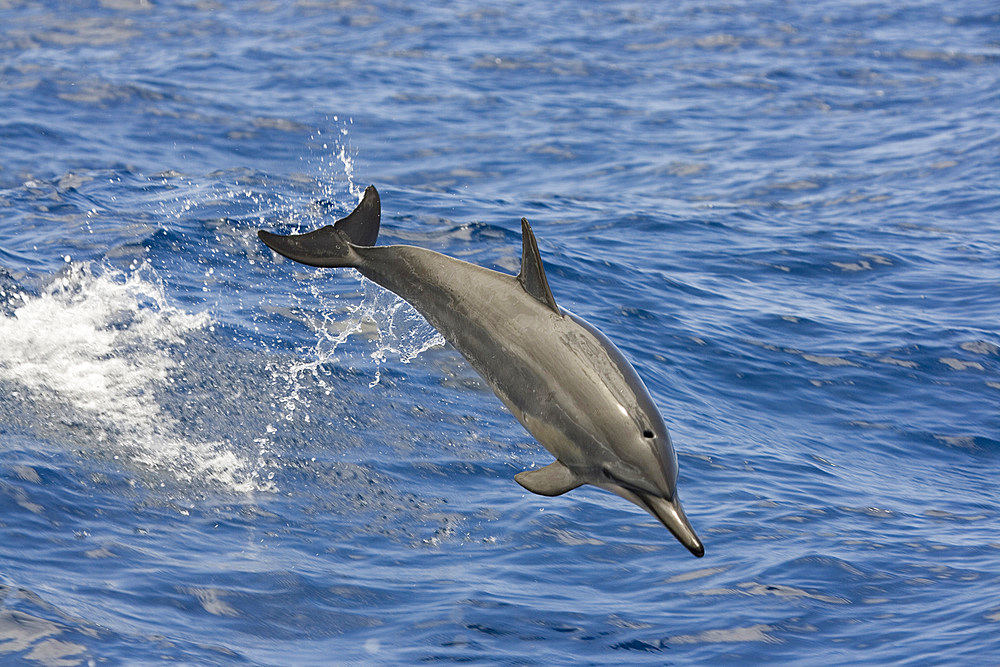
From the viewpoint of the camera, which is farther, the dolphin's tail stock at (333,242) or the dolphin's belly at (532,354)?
the dolphin's tail stock at (333,242)

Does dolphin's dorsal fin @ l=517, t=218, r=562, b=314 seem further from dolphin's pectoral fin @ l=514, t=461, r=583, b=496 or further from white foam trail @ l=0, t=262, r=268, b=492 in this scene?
white foam trail @ l=0, t=262, r=268, b=492

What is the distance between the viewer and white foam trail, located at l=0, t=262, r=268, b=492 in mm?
9484

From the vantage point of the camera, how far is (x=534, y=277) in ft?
20.3

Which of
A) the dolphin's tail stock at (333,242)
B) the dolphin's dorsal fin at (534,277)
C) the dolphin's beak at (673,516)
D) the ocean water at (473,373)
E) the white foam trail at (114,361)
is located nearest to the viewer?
the dolphin's beak at (673,516)

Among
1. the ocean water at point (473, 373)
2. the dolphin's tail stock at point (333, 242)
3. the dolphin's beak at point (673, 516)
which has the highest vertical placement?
the dolphin's tail stock at point (333, 242)

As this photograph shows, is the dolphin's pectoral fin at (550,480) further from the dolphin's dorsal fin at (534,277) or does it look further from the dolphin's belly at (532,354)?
the dolphin's dorsal fin at (534,277)

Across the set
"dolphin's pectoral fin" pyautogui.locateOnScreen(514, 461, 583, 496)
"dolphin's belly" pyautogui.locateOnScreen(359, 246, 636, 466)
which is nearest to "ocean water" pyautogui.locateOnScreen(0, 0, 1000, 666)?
"dolphin's pectoral fin" pyautogui.locateOnScreen(514, 461, 583, 496)

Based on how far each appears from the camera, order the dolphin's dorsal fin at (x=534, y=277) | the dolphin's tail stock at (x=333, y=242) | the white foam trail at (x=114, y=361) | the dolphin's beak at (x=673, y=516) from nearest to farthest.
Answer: the dolphin's beak at (x=673, y=516)
the dolphin's dorsal fin at (x=534, y=277)
the dolphin's tail stock at (x=333, y=242)
the white foam trail at (x=114, y=361)

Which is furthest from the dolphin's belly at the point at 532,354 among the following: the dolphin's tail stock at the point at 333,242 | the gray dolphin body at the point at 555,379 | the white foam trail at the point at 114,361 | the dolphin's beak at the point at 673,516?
the white foam trail at the point at 114,361

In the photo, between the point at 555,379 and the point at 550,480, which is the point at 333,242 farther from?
the point at 550,480

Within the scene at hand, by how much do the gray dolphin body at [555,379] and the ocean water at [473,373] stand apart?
1.97m

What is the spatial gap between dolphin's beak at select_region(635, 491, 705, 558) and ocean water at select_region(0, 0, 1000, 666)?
1.93m

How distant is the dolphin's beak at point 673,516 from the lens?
5.62 m

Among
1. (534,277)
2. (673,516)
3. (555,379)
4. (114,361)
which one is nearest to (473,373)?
(114,361)
